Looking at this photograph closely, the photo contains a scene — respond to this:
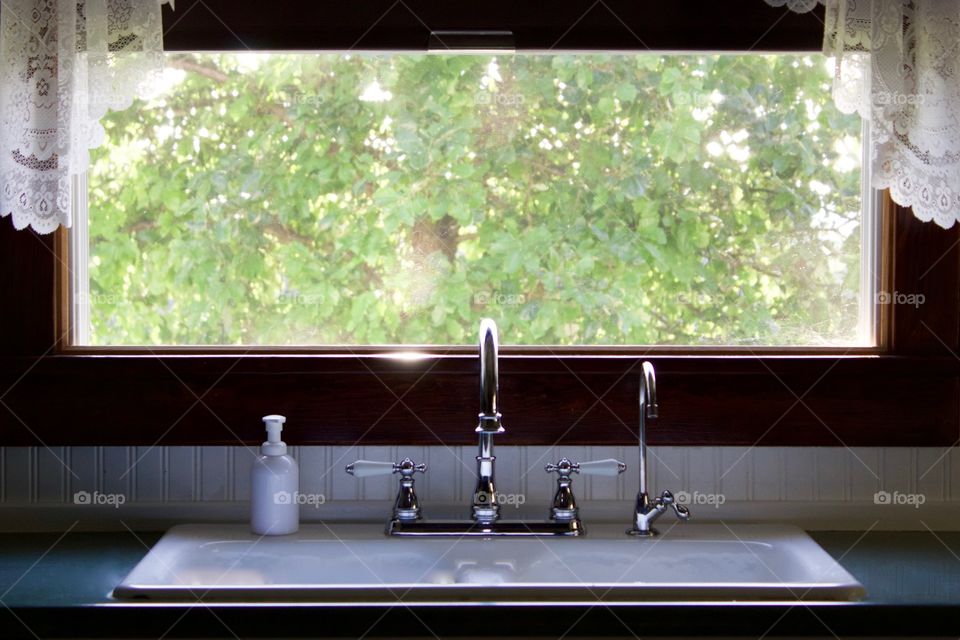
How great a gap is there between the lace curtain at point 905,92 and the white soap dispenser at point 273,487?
118 cm

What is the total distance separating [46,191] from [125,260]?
244mm

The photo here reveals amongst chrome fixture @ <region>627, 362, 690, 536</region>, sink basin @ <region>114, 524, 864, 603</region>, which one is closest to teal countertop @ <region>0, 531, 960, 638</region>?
sink basin @ <region>114, 524, 864, 603</region>

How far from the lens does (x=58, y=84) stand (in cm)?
187

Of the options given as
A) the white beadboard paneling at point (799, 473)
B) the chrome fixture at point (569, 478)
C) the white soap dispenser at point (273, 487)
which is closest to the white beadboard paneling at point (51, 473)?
the white soap dispenser at point (273, 487)

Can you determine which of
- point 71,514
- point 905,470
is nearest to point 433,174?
point 71,514

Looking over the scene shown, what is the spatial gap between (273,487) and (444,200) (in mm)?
645

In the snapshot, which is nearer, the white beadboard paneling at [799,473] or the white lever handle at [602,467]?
the white lever handle at [602,467]

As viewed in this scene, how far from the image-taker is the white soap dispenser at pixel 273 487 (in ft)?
6.10

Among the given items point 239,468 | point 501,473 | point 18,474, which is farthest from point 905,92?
point 18,474

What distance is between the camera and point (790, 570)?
1.76 meters

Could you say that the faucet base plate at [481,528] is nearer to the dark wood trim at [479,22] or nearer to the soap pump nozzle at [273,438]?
the soap pump nozzle at [273,438]

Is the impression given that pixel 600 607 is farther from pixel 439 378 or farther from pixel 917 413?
pixel 917 413

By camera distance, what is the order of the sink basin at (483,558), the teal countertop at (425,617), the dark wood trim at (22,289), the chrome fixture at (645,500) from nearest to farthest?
1. the teal countertop at (425,617)
2. the sink basin at (483,558)
3. the chrome fixture at (645,500)
4. the dark wood trim at (22,289)

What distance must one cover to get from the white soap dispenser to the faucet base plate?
19 cm
